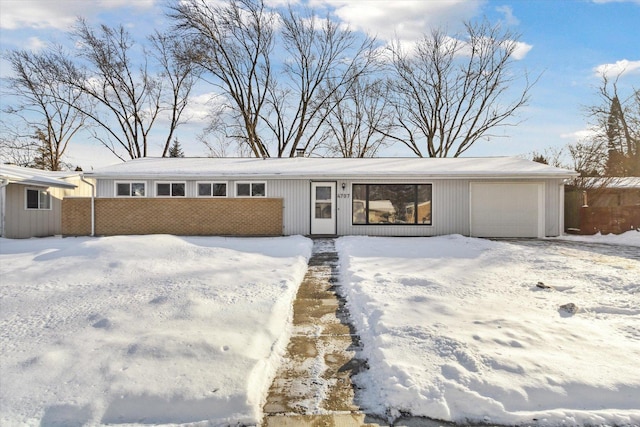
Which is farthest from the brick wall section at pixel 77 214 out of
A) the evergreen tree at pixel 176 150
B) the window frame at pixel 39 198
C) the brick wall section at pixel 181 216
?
the evergreen tree at pixel 176 150

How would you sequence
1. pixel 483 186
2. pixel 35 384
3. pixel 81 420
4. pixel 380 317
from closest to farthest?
pixel 81 420 → pixel 35 384 → pixel 380 317 → pixel 483 186

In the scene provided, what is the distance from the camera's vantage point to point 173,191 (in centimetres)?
1349

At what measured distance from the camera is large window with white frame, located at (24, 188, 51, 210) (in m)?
14.3

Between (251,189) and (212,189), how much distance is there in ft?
4.65

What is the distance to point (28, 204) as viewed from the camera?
47.1 ft

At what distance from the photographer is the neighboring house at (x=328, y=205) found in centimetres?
1296

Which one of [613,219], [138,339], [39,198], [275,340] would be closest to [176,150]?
[39,198]

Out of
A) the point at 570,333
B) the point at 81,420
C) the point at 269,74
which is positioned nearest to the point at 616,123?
the point at 269,74

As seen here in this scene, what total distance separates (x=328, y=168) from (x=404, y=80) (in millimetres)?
17647

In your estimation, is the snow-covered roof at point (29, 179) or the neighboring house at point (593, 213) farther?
the neighboring house at point (593, 213)

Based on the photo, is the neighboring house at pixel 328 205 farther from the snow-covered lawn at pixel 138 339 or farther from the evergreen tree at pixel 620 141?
the evergreen tree at pixel 620 141

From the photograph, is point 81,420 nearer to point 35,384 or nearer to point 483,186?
point 35,384

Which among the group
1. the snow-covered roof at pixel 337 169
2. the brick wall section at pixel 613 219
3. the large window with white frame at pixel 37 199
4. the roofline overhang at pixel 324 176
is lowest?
the brick wall section at pixel 613 219

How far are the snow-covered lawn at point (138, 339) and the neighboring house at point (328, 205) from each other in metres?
5.83
